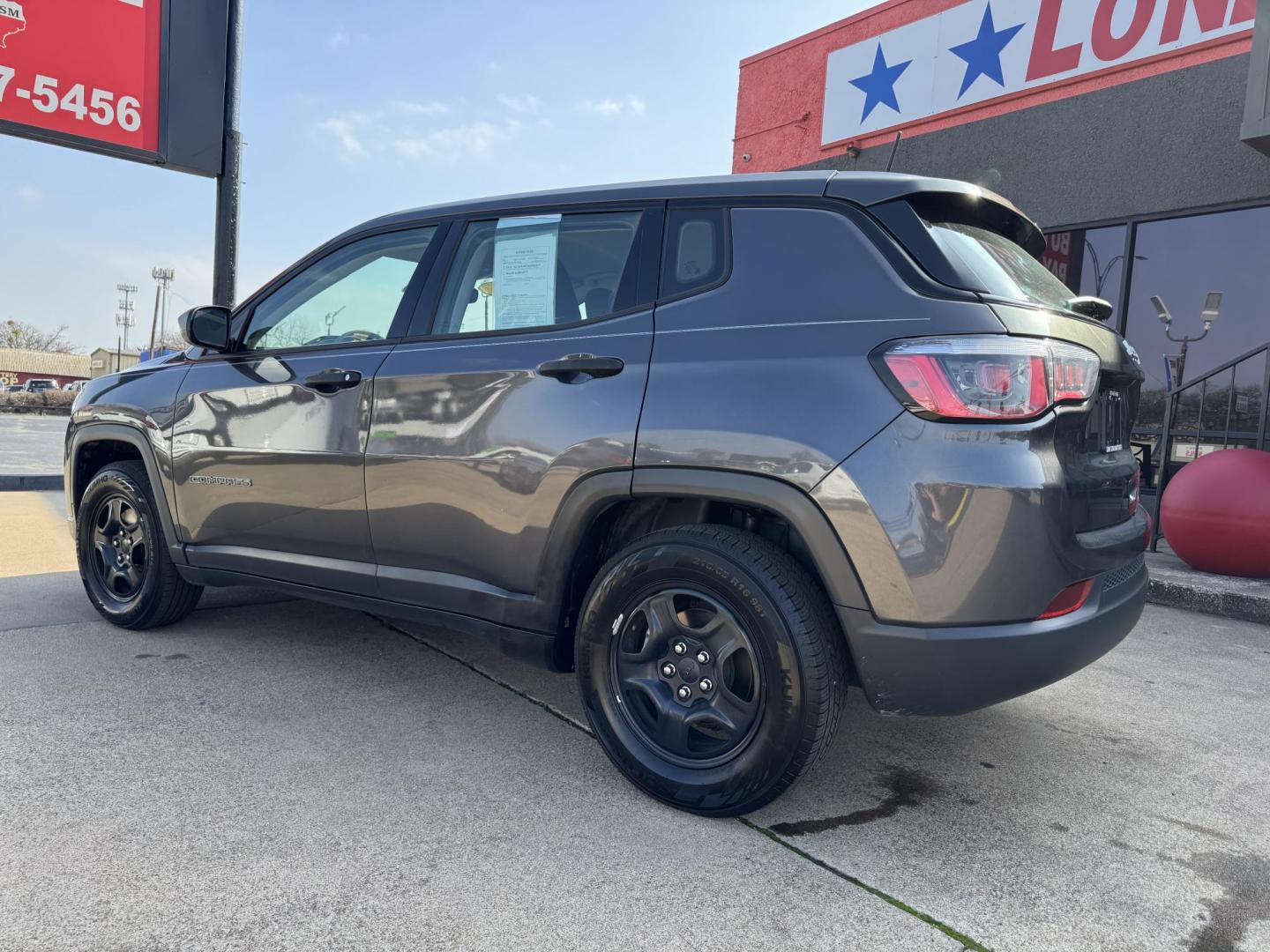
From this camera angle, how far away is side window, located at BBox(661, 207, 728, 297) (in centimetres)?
259

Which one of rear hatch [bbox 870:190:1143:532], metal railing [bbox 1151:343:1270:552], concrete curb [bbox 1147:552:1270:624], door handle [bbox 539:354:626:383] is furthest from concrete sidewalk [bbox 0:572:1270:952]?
metal railing [bbox 1151:343:1270:552]

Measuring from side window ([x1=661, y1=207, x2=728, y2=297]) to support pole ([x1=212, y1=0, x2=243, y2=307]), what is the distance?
7968mm

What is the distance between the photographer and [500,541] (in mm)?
2795

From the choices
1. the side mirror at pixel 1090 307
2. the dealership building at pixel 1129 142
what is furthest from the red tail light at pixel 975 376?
the dealership building at pixel 1129 142

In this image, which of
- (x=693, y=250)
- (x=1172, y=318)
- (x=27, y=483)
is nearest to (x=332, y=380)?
(x=693, y=250)

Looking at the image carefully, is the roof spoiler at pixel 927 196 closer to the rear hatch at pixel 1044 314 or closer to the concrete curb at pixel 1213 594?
the rear hatch at pixel 1044 314

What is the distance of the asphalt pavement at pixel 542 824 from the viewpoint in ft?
6.26

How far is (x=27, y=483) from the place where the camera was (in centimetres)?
954

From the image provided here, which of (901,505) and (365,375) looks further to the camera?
(365,375)

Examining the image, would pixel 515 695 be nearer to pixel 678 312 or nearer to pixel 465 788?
pixel 465 788

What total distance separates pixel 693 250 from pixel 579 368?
0.48m

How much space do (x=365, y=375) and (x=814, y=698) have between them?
191 centimetres

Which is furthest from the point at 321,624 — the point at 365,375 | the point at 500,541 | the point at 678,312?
the point at 678,312

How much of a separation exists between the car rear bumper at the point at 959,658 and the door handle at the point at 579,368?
0.94 metres
